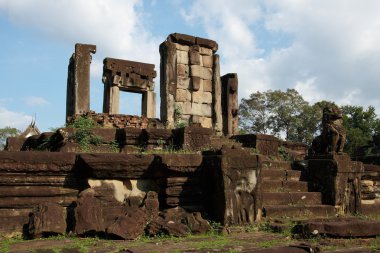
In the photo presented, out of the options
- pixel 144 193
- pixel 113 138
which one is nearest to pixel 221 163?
pixel 144 193

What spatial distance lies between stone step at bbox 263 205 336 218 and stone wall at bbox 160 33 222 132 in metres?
6.17

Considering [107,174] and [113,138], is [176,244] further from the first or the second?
[113,138]

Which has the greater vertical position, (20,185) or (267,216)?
(20,185)

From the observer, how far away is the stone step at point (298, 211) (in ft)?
21.0

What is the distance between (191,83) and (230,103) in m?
1.63

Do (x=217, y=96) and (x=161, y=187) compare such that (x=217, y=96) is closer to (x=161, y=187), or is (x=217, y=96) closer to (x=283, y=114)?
(x=161, y=187)

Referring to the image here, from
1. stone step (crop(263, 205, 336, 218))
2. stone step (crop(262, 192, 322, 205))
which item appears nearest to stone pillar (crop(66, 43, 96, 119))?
stone step (crop(262, 192, 322, 205))

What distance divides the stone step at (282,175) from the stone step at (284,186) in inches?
8.6

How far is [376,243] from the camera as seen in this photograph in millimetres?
4969

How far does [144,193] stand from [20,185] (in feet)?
5.38

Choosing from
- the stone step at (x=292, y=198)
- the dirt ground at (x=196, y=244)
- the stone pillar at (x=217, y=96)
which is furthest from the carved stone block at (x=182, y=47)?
the dirt ground at (x=196, y=244)

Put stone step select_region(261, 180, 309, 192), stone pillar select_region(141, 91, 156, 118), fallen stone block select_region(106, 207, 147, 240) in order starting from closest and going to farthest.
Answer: fallen stone block select_region(106, 207, 147, 240) < stone step select_region(261, 180, 309, 192) < stone pillar select_region(141, 91, 156, 118)

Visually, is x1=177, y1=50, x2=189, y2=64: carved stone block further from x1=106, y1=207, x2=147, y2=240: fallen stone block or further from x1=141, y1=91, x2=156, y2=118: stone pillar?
x1=106, y1=207, x2=147, y2=240: fallen stone block

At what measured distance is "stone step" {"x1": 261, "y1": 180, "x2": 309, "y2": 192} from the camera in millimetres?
7253
